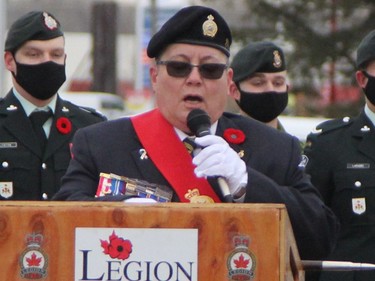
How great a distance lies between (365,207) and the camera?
7.44 m

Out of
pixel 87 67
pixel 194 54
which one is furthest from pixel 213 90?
pixel 87 67

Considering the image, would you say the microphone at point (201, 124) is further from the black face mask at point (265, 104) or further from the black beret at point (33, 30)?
the black face mask at point (265, 104)

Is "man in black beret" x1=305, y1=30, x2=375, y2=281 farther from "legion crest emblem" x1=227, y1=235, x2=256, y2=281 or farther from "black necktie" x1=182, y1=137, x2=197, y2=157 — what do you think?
"legion crest emblem" x1=227, y1=235, x2=256, y2=281

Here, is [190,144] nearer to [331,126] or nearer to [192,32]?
[192,32]

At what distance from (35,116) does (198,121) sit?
8.91 feet

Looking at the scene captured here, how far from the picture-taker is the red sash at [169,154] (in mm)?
5062

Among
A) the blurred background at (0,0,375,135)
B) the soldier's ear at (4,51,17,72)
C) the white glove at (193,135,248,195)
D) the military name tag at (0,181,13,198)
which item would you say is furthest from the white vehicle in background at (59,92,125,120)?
the white glove at (193,135,248,195)

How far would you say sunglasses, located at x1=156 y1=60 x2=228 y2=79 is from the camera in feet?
16.8

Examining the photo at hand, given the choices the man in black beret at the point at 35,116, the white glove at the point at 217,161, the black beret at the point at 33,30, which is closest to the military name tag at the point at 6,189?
the man in black beret at the point at 35,116

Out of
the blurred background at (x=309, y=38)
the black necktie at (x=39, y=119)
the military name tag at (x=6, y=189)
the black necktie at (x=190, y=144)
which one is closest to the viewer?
the black necktie at (x=190, y=144)

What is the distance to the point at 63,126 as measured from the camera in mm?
7523

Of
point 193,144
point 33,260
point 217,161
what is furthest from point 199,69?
point 33,260

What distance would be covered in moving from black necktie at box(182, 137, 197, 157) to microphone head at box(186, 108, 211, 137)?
122 millimetres

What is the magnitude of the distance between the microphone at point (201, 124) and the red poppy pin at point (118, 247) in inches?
18.1
